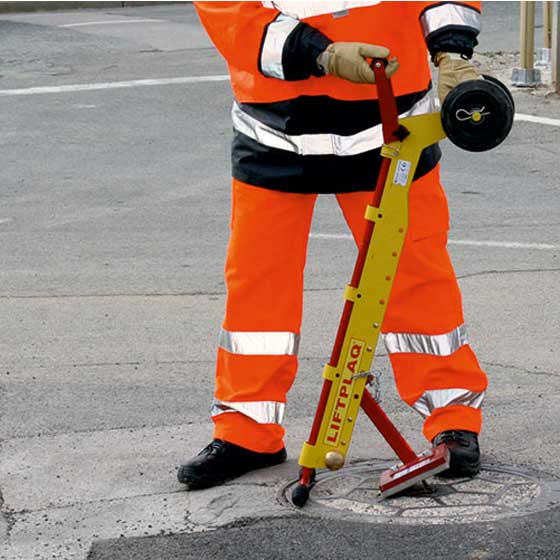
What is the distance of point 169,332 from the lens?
6.38 metres

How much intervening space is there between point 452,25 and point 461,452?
51.4 inches

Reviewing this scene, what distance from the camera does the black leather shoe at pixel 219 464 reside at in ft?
14.8

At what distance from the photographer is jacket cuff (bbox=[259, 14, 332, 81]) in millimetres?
4133

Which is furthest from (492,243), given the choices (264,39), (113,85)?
(113,85)

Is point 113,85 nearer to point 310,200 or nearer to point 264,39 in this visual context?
point 310,200

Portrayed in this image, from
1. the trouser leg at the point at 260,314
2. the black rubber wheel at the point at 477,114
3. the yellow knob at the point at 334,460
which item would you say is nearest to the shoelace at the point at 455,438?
the yellow knob at the point at 334,460

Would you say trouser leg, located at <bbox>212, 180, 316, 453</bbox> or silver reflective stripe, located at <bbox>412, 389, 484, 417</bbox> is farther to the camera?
silver reflective stripe, located at <bbox>412, 389, 484, 417</bbox>

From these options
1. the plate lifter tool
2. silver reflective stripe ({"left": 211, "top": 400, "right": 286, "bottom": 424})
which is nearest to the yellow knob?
the plate lifter tool

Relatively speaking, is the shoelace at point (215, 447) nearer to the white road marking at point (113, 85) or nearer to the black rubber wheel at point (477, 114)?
the black rubber wheel at point (477, 114)

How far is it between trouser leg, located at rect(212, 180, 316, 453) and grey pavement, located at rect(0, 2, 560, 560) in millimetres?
195

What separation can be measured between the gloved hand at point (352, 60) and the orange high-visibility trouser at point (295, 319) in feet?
1.54

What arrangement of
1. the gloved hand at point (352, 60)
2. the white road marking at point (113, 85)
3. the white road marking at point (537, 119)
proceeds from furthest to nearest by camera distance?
1. the white road marking at point (113, 85)
2. the white road marking at point (537, 119)
3. the gloved hand at point (352, 60)

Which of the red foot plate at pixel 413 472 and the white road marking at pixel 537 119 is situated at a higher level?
the red foot plate at pixel 413 472

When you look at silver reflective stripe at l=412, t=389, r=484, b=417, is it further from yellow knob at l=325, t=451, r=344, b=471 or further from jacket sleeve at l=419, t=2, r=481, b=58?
jacket sleeve at l=419, t=2, r=481, b=58
